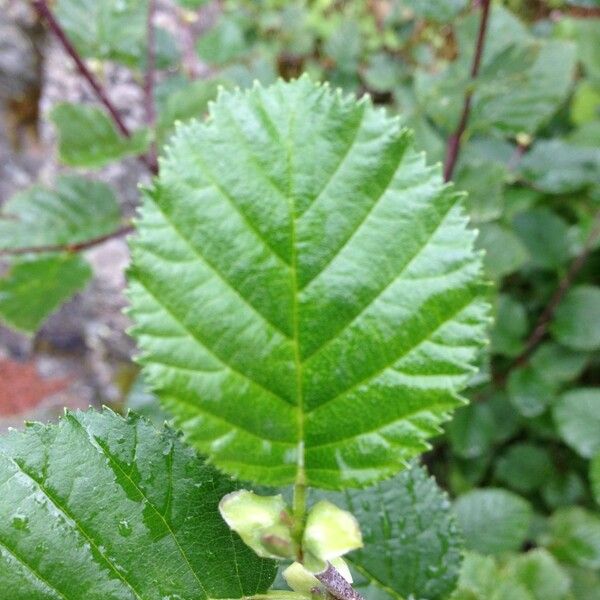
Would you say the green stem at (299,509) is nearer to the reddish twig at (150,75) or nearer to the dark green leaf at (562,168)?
the reddish twig at (150,75)

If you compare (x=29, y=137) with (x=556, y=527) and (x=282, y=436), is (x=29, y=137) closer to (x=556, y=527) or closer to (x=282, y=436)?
(x=556, y=527)

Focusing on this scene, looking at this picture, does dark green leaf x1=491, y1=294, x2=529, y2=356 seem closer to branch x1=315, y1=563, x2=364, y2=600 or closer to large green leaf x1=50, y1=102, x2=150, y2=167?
large green leaf x1=50, y1=102, x2=150, y2=167

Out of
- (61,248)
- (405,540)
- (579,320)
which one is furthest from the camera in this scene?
(579,320)

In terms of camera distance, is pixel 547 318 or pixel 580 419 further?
pixel 547 318

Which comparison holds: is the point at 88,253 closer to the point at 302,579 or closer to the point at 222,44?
the point at 222,44

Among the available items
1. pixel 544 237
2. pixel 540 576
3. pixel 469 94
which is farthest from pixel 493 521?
pixel 469 94

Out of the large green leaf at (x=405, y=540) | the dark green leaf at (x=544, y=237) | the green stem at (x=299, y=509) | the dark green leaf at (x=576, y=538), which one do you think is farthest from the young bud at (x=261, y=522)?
the dark green leaf at (x=544, y=237)

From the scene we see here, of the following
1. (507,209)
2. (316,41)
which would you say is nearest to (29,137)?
Result: (316,41)
